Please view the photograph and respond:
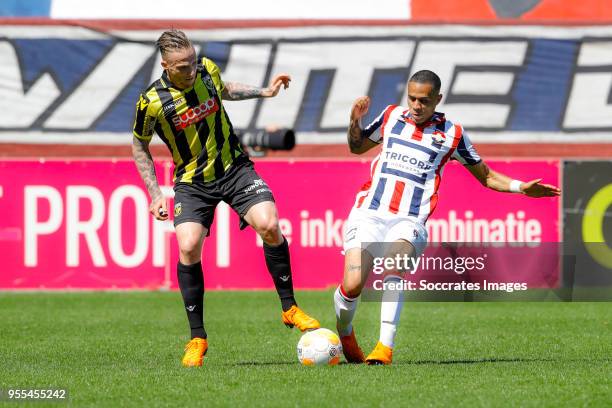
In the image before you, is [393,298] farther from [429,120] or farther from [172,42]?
[172,42]

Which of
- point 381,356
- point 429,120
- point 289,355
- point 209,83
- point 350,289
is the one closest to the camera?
point 381,356

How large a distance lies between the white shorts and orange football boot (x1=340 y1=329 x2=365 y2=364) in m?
0.62

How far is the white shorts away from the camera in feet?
26.4

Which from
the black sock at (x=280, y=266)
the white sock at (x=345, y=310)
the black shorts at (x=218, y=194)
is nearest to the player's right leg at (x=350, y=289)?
the white sock at (x=345, y=310)

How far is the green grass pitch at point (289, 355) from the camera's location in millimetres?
6715

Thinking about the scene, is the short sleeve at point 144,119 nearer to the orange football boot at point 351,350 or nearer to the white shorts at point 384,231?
A: the white shorts at point 384,231

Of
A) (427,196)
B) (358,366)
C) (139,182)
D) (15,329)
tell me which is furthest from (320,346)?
(139,182)

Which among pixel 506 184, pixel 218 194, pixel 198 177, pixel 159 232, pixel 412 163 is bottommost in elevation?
pixel 159 232

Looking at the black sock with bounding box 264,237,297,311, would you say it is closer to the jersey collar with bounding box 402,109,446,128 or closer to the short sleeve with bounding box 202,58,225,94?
the short sleeve with bounding box 202,58,225,94

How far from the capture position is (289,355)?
905cm

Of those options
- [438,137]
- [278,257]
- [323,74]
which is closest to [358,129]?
[438,137]

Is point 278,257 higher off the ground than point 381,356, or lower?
higher

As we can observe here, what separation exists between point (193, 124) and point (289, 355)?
1914 millimetres

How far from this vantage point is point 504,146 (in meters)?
19.3
